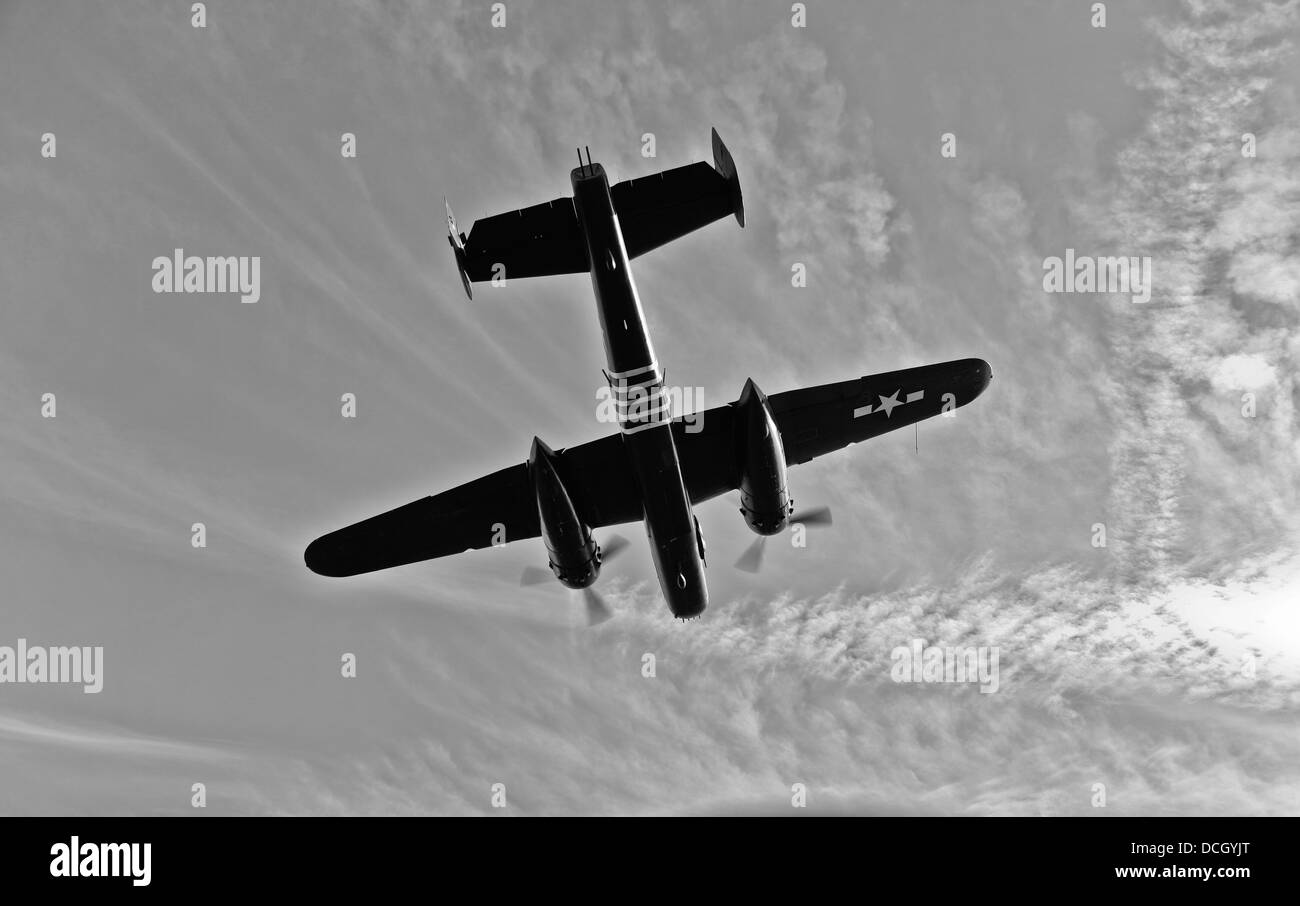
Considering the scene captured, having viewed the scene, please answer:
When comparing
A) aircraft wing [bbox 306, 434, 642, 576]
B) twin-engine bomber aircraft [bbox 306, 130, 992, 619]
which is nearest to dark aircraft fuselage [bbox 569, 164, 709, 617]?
twin-engine bomber aircraft [bbox 306, 130, 992, 619]

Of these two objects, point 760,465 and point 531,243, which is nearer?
point 531,243

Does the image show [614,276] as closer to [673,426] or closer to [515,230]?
[515,230]

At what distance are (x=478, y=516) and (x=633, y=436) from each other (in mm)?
6024

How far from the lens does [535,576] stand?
2077cm

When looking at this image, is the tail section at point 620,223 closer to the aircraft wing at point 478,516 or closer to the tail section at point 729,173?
the tail section at point 729,173

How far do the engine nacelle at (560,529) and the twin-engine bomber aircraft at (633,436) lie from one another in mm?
35

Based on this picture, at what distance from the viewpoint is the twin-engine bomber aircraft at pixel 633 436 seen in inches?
701

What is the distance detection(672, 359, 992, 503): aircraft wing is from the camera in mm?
22047

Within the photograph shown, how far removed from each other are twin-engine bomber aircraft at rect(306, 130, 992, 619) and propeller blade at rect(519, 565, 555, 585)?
0.29m

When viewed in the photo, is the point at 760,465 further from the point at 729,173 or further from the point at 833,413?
the point at 729,173

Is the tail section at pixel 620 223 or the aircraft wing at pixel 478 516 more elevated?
the tail section at pixel 620 223

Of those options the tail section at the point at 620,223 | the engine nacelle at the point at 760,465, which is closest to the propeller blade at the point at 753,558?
the engine nacelle at the point at 760,465

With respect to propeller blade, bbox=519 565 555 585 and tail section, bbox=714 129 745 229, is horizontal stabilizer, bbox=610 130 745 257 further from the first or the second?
propeller blade, bbox=519 565 555 585

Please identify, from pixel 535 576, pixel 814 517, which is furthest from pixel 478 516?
pixel 814 517
